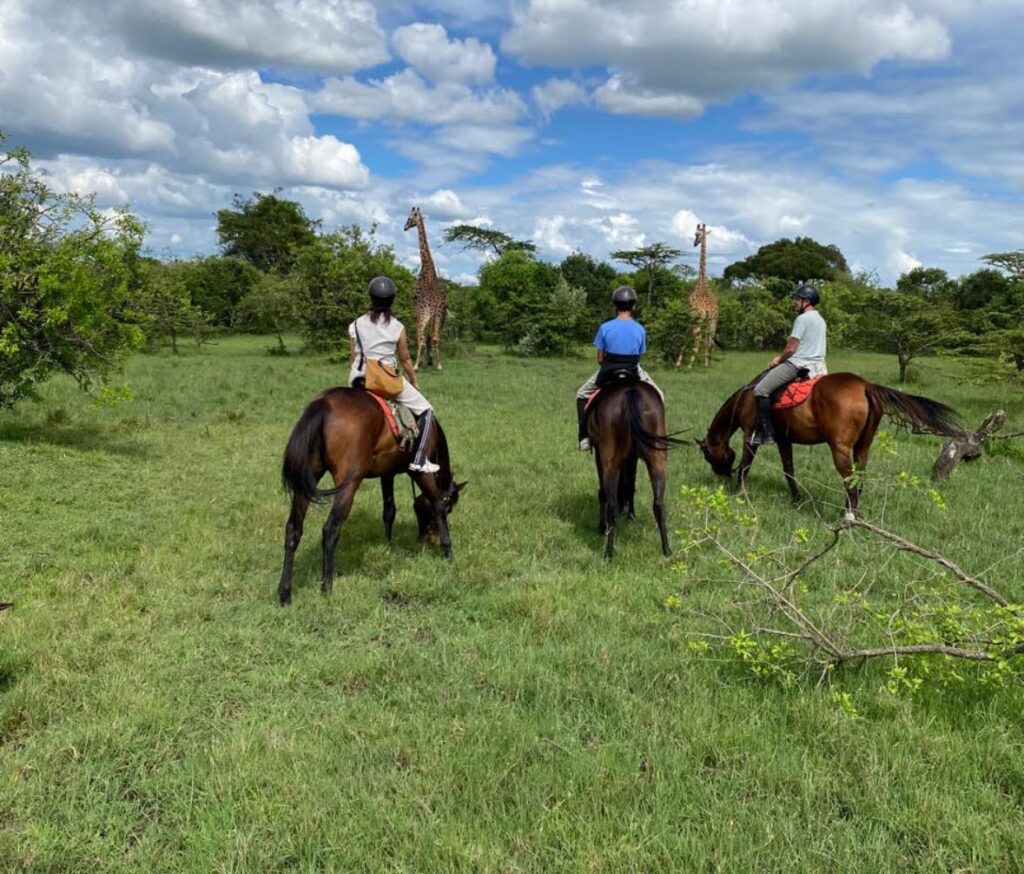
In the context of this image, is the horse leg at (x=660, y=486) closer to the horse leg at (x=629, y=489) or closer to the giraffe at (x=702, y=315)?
the horse leg at (x=629, y=489)

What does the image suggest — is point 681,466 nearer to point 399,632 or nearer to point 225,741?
point 399,632

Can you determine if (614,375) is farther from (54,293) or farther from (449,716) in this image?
(54,293)

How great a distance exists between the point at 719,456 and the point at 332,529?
520 cm

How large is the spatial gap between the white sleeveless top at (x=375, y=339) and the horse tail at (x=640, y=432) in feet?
7.21

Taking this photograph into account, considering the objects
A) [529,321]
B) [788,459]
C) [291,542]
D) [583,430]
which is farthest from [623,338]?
[529,321]

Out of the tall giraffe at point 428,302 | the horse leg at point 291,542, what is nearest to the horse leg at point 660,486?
the horse leg at point 291,542

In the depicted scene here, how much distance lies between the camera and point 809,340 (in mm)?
7410

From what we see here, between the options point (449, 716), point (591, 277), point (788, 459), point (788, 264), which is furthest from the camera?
point (788, 264)

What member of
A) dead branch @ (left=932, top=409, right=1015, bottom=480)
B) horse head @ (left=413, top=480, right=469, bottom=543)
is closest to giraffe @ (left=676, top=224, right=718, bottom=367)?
Result: dead branch @ (left=932, top=409, right=1015, bottom=480)

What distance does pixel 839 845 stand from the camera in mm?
2576

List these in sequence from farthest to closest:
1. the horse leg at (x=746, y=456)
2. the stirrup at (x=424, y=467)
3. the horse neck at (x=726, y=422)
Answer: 1. the horse neck at (x=726, y=422)
2. the horse leg at (x=746, y=456)
3. the stirrup at (x=424, y=467)

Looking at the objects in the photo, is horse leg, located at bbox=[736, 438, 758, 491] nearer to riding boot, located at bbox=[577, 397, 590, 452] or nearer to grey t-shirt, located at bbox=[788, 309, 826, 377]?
grey t-shirt, located at bbox=[788, 309, 826, 377]

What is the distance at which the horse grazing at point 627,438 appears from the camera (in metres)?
6.09

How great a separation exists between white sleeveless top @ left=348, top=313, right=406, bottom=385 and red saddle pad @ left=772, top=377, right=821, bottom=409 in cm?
455
